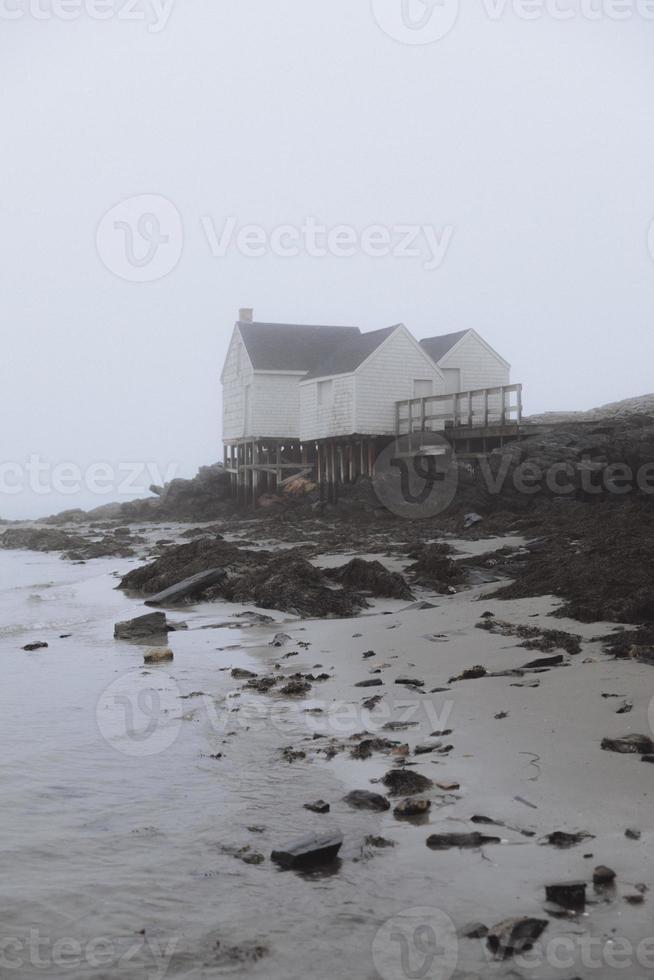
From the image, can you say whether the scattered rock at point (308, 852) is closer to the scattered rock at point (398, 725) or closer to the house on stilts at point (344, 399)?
the scattered rock at point (398, 725)

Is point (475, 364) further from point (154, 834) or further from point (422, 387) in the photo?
point (154, 834)

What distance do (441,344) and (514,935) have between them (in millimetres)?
37710

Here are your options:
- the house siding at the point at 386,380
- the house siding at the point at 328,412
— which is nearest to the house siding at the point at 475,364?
the house siding at the point at 386,380

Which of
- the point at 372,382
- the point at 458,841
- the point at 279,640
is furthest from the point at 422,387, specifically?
the point at 458,841

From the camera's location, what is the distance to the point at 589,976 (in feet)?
10.2

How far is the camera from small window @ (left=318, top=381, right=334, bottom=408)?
118ft

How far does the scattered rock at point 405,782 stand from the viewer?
5062mm

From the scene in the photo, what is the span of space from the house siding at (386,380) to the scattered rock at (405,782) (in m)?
29.1

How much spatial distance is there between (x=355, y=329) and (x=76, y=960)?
1714 inches

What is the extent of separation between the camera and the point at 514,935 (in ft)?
11.0

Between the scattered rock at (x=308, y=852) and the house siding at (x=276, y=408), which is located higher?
the house siding at (x=276, y=408)

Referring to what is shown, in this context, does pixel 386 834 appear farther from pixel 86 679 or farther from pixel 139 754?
pixel 86 679

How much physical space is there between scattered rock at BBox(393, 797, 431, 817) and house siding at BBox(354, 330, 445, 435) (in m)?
29.5

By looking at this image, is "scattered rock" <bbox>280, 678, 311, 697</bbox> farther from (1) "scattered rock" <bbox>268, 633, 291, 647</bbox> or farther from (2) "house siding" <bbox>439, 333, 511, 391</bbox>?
(2) "house siding" <bbox>439, 333, 511, 391</bbox>
